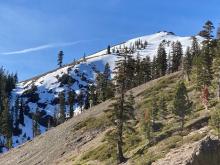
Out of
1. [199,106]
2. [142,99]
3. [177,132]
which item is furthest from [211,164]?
[142,99]

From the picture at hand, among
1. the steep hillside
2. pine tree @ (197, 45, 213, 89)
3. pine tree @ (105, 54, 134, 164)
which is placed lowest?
the steep hillside

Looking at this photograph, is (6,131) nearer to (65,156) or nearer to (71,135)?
(71,135)

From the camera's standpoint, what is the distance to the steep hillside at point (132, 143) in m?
39.7

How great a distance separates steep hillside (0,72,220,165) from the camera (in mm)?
39709

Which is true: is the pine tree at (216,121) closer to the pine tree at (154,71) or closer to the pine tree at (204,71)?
the pine tree at (204,71)

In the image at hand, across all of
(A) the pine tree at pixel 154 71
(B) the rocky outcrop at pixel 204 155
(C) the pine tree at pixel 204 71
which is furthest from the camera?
(A) the pine tree at pixel 154 71

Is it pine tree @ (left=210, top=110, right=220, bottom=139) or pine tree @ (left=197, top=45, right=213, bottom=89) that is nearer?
pine tree @ (left=210, top=110, right=220, bottom=139)

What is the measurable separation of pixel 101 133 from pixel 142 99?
2226 cm

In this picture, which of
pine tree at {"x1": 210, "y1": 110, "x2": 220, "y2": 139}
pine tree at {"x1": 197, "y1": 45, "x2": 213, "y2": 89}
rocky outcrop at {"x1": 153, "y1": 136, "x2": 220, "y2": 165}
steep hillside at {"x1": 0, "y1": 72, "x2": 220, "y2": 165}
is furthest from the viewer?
pine tree at {"x1": 197, "y1": 45, "x2": 213, "y2": 89}

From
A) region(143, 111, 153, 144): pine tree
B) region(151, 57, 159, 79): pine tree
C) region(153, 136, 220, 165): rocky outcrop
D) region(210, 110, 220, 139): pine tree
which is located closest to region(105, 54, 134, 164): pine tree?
region(143, 111, 153, 144): pine tree

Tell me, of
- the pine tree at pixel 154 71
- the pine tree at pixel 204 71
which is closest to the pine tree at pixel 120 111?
the pine tree at pixel 204 71

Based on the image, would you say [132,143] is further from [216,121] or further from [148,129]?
[216,121]

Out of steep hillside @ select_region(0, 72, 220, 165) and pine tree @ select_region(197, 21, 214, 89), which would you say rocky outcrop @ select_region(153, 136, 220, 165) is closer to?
steep hillside @ select_region(0, 72, 220, 165)

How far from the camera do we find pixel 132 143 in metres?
62.0
